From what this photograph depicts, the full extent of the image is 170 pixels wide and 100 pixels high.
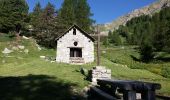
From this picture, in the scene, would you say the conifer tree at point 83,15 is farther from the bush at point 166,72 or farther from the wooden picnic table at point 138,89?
the wooden picnic table at point 138,89

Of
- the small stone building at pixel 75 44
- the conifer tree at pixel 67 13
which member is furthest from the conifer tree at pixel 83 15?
the small stone building at pixel 75 44

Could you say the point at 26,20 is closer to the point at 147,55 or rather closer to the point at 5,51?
the point at 5,51

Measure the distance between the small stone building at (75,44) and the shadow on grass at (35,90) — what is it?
89.3ft

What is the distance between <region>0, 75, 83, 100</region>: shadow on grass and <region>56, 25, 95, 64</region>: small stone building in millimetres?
27211

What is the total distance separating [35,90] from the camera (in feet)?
62.3

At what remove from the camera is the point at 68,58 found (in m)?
49.8

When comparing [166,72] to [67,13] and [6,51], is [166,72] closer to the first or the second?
[6,51]

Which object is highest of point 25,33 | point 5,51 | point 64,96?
point 25,33

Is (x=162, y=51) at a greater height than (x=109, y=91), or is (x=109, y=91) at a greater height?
(x=162, y=51)

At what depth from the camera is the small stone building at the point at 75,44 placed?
49875 mm

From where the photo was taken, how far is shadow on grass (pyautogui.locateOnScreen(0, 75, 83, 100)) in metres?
17.3

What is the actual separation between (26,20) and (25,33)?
3017 mm

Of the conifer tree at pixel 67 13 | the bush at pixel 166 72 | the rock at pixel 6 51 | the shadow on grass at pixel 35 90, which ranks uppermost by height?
the conifer tree at pixel 67 13

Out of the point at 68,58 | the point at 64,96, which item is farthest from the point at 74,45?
the point at 64,96
